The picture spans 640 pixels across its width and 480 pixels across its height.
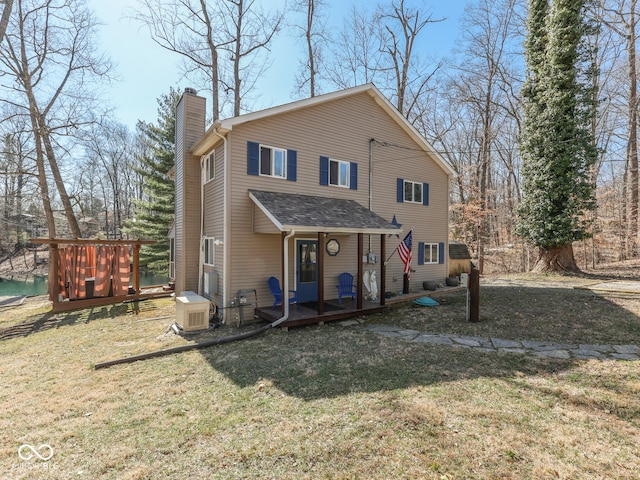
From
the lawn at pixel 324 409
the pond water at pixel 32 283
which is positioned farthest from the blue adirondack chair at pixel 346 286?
the pond water at pixel 32 283

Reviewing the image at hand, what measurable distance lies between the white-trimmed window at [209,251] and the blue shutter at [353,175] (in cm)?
482

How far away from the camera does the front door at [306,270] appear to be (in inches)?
371

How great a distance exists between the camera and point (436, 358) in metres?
5.56

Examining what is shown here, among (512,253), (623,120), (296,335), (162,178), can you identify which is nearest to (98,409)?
(296,335)

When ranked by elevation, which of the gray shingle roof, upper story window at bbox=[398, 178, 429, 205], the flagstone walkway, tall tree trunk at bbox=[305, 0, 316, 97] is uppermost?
tall tree trunk at bbox=[305, 0, 316, 97]

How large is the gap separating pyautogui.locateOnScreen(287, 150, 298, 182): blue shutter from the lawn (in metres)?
4.57

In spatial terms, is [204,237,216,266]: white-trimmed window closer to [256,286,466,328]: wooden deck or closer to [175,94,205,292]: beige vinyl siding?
[175,94,205,292]: beige vinyl siding

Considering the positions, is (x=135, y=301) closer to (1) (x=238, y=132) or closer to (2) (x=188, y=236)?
(2) (x=188, y=236)

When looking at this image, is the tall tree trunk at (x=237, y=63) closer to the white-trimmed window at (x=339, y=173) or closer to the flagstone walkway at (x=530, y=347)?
the white-trimmed window at (x=339, y=173)

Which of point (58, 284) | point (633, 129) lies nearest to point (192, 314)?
point (58, 284)

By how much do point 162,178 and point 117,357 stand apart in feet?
60.5

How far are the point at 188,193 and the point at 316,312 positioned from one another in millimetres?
6031

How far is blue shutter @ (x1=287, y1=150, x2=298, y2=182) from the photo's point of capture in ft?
30.7

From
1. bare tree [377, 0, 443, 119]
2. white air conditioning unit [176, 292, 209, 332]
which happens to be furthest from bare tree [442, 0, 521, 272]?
white air conditioning unit [176, 292, 209, 332]
